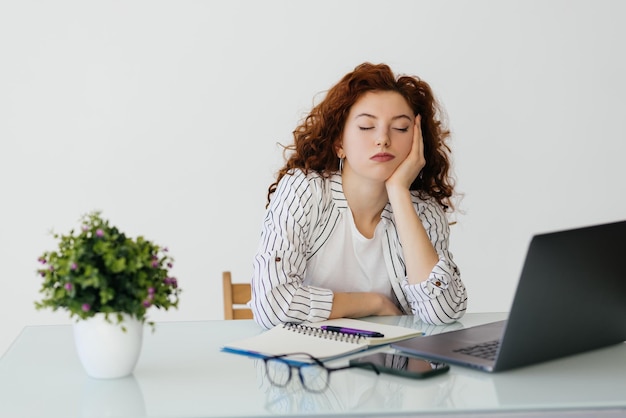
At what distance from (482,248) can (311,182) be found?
1.78 metres

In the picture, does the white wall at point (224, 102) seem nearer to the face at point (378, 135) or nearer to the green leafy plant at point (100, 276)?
the face at point (378, 135)

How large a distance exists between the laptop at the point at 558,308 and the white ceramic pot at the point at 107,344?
1.52 feet

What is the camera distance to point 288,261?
6.40 ft

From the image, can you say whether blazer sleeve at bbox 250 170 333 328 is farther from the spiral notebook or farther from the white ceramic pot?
the white ceramic pot

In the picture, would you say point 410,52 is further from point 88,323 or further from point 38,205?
point 88,323

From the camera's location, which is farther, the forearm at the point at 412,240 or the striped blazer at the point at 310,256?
the forearm at the point at 412,240

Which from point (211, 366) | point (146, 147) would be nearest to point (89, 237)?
point (211, 366)

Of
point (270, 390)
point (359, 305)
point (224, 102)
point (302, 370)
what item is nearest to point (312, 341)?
point (302, 370)

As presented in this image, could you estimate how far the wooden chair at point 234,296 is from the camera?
2.26 m

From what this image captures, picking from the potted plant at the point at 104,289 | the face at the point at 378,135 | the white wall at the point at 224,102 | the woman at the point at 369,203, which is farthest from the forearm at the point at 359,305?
the white wall at the point at 224,102

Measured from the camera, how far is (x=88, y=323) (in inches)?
51.4

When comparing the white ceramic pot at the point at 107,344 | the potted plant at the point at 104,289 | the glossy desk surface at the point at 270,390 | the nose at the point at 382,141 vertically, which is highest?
the nose at the point at 382,141

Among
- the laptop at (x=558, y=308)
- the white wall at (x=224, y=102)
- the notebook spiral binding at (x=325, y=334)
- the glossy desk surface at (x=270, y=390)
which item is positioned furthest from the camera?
the white wall at (x=224, y=102)

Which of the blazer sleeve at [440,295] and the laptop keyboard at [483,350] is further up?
the blazer sleeve at [440,295]
